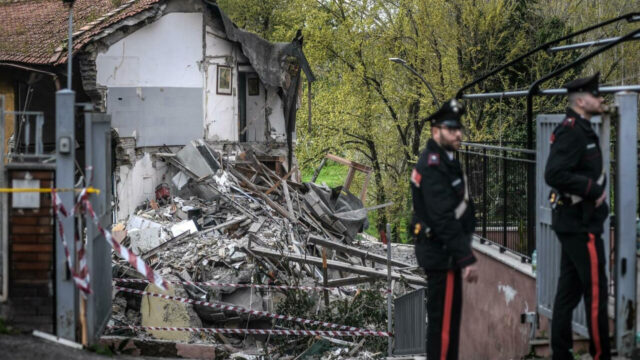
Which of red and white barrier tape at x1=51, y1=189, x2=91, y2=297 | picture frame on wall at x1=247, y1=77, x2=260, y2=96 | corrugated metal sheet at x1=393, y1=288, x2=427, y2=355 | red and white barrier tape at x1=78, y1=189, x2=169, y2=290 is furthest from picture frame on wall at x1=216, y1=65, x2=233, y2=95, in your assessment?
red and white barrier tape at x1=51, y1=189, x2=91, y2=297

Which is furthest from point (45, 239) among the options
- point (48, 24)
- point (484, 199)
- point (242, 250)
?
point (48, 24)

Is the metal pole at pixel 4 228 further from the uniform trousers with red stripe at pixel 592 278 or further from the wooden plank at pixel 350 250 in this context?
the wooden plank at pixel 350 250

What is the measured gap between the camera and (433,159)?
21.8ft

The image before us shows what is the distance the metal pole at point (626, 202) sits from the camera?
660 centimetres

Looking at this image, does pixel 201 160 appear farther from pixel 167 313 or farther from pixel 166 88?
pixel 167 313

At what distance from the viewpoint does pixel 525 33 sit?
33.1 m

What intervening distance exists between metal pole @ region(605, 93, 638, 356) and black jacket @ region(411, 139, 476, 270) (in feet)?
3.82

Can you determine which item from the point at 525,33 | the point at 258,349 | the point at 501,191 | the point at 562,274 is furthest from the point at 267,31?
the point at 562,274

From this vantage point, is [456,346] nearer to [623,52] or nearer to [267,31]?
[623,52]

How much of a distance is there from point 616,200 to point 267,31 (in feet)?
145

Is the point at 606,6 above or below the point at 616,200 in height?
above

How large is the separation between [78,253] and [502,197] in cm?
511

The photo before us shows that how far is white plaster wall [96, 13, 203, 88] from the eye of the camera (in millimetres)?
25844

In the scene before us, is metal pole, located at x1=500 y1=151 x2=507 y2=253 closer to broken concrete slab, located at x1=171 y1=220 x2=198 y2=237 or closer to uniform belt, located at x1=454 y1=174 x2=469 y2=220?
uniform belt, located at x1=454 y1=174 x2=469 y2=220
